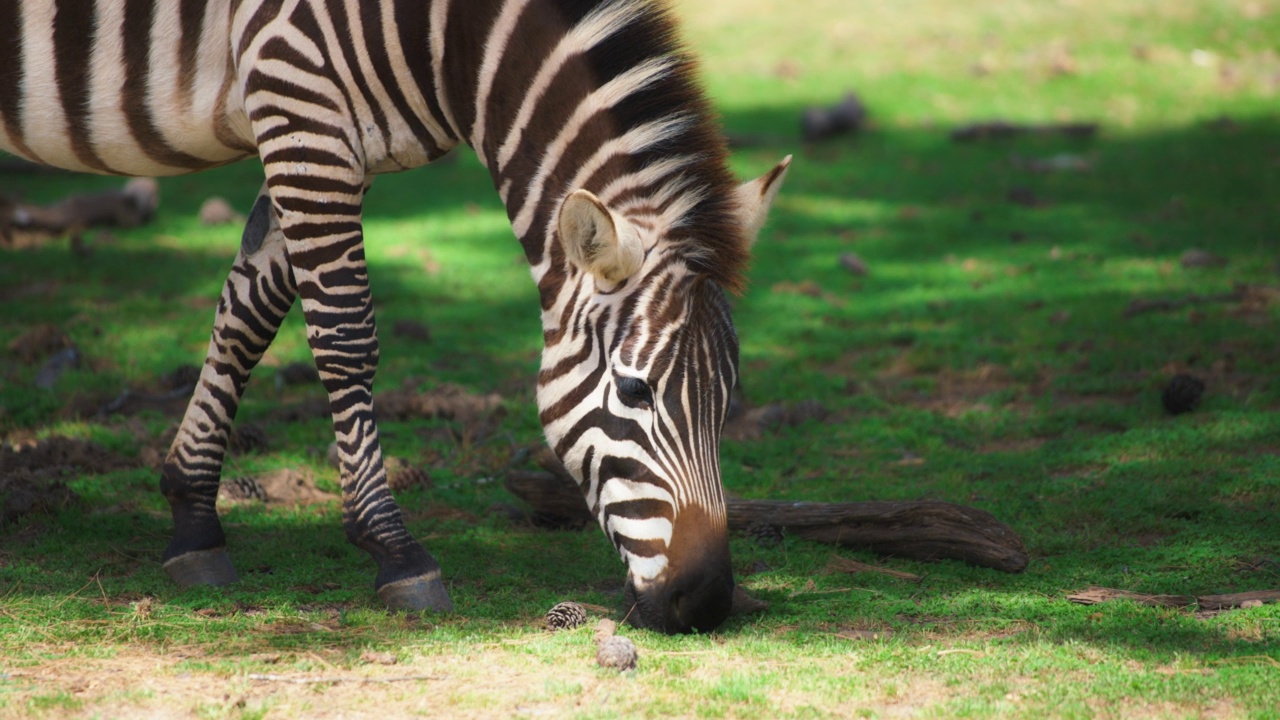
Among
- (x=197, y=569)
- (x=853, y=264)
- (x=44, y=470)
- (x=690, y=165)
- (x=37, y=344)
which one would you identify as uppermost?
(x=690, y=165)

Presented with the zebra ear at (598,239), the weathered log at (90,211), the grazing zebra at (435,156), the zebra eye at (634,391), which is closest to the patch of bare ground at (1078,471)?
the grazing zebra at (435,156)

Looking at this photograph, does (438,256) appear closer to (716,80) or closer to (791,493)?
(791,493)

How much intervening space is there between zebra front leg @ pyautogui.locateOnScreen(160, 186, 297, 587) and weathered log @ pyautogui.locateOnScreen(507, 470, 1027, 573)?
1.37 meters

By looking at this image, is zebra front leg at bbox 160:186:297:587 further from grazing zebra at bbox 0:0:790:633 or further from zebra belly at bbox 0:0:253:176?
zebra belly at bbox 0:0:253:176

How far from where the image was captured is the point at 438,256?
36.0ft

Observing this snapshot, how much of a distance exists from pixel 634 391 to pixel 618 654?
34.7 inches

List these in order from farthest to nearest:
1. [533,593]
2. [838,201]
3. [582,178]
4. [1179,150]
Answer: [1179,150]
[838,201]
[533,593]
[582,178]

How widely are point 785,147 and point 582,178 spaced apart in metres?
10.7

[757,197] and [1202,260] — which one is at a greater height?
[757,197]

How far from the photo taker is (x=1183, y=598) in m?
4.40

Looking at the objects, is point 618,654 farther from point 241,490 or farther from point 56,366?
point 56,366

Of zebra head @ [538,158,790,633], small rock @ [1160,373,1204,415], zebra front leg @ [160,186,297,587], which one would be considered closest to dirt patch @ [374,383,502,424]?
zebra front leg @ [160,186,297,587]

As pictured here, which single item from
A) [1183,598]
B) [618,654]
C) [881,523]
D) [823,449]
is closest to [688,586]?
[618,654]

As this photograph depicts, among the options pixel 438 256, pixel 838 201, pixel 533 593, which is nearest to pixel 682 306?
pixel 533 593
